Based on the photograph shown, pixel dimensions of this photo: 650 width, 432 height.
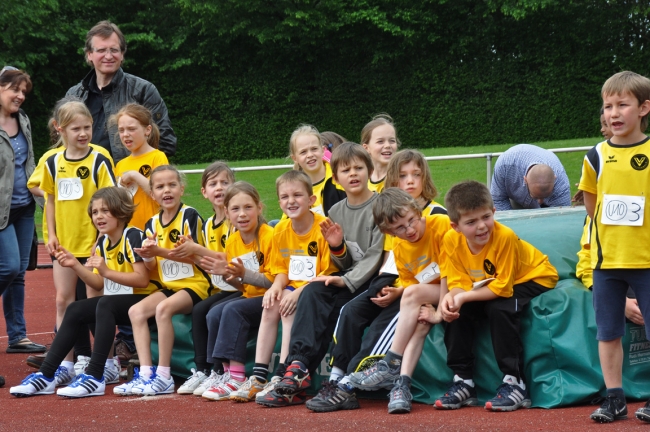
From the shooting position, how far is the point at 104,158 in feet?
20.7

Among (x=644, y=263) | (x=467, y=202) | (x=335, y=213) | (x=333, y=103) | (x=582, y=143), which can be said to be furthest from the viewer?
(x=333, y=103)

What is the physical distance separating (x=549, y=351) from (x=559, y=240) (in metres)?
0.84

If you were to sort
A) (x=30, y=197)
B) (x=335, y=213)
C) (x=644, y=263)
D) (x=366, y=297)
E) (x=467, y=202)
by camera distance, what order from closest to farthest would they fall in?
(x=644, y=263), (x=467, y=202), (x=366, y=297), (x=335, y=213), (x=30, y=197)

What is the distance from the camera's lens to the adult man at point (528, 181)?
23.1ft

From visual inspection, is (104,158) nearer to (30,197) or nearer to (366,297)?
(30,197)

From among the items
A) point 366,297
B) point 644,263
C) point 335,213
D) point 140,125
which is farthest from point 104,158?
point 644,263

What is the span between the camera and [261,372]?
17.4 feet

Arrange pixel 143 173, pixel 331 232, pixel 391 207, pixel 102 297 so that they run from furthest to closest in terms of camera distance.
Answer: pixel 143 173, pixel 102 297, pixel 331 232, pixel 391 207

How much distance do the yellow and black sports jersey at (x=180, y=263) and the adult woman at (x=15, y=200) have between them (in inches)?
44.6

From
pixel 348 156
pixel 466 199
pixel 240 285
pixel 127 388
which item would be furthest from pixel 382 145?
pixel 127 388

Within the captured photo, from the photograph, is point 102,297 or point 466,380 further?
point 102,297

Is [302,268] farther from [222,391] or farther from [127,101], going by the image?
[127,101]

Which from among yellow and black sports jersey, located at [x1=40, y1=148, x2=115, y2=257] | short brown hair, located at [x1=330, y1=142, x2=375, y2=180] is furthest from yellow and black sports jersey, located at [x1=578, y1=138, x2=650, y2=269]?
A: yellow and black sports jersey, located at [x1=40, y1=148, x2=115, y2=257]

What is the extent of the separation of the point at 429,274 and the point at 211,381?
1.51 meters
